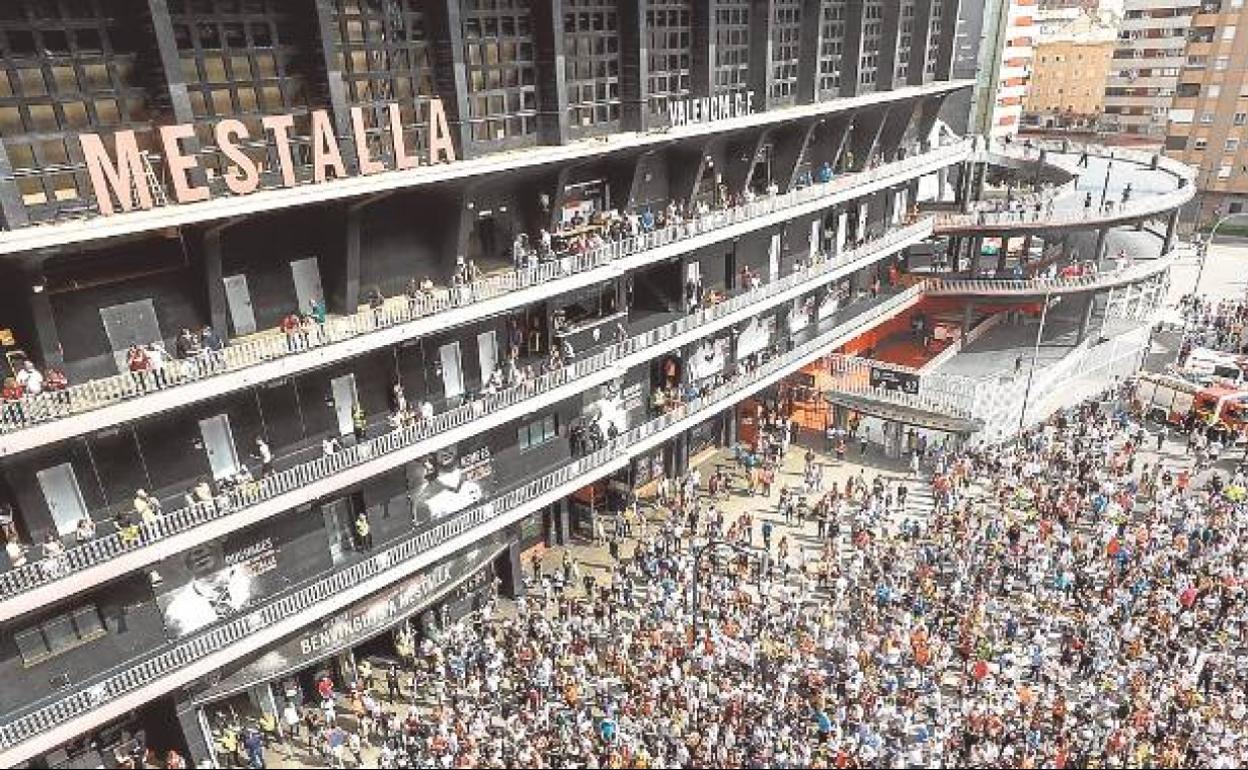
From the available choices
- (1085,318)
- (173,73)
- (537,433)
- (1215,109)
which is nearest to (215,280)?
(173,73)

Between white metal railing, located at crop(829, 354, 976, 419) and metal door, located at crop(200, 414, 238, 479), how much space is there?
30.1 meters

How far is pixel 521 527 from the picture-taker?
35.2 metres

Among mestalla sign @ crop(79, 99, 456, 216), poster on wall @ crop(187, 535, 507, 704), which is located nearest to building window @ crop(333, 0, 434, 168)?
mestalla sign @ crop(79, 99, 456, 216)

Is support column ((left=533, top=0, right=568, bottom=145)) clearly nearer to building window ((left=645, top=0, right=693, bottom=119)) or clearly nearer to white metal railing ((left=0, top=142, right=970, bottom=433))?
white metal railing ((left=0, top=142, right=970, bottom=433))

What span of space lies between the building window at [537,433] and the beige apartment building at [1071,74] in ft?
355

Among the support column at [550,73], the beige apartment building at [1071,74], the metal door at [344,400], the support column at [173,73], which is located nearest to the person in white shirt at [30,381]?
the support column at [173,73]

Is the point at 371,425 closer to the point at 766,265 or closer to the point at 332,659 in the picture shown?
the point at 332,659

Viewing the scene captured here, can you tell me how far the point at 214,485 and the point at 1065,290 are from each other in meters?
45.2

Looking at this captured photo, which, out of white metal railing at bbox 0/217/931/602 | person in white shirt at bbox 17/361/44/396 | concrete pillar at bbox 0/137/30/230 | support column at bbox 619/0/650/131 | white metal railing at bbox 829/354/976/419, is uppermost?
support column at bbox 619/0/650/131

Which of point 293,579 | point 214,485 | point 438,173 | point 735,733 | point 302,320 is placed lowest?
point 735,733

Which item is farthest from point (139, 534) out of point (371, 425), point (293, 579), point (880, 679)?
point (880, 679)

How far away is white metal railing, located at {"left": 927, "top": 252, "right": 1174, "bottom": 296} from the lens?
162ft

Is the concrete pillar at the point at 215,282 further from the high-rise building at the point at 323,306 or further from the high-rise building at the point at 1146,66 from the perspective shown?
the high-rise building at the point at 1146,66

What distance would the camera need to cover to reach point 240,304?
25.0 meters
